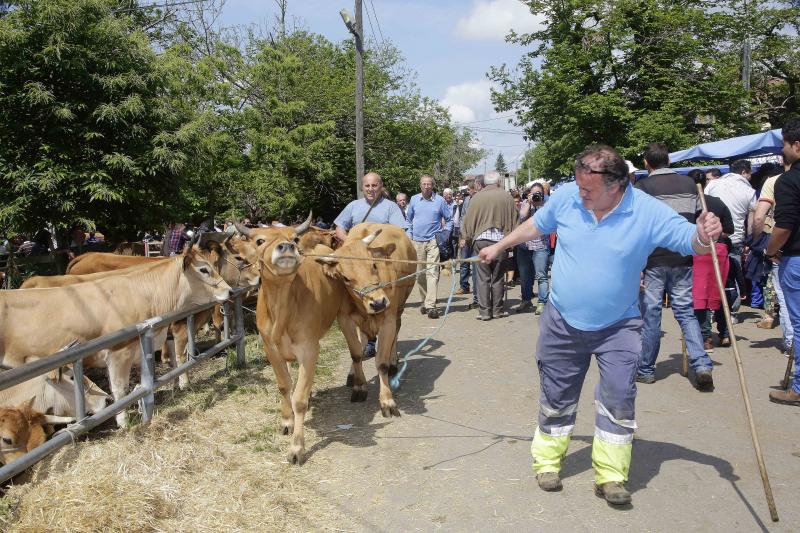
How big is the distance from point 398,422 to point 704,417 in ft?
8.40

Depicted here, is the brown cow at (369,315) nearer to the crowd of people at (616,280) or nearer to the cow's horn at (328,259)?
the cow's horn at (328,259)

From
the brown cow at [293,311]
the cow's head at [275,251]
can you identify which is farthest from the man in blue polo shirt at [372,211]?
the cow's head at [275,251]

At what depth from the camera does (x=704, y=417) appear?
204 inches

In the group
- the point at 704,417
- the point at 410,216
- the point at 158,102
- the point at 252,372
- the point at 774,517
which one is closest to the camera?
the point at 774,517

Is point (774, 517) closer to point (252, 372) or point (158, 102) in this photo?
point (252, 372)

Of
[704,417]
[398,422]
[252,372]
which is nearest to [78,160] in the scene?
[252,372]

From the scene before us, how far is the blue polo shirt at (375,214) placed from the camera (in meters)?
7.71

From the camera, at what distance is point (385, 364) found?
577cm

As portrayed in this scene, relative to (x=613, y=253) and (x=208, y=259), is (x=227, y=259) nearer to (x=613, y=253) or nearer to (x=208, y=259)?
(x=208, y=259)

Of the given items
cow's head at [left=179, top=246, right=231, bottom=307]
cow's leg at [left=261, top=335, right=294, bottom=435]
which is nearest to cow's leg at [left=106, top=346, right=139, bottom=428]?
cow's head at [left=179, top=246, right=231, bottom=307]

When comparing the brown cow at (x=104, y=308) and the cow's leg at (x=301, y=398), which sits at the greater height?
the brown cow at (x=104, y=308)

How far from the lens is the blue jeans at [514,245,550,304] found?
10.3 m

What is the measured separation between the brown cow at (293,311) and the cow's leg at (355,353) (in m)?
0.59

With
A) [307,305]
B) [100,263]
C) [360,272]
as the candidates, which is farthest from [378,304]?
[100,263]
